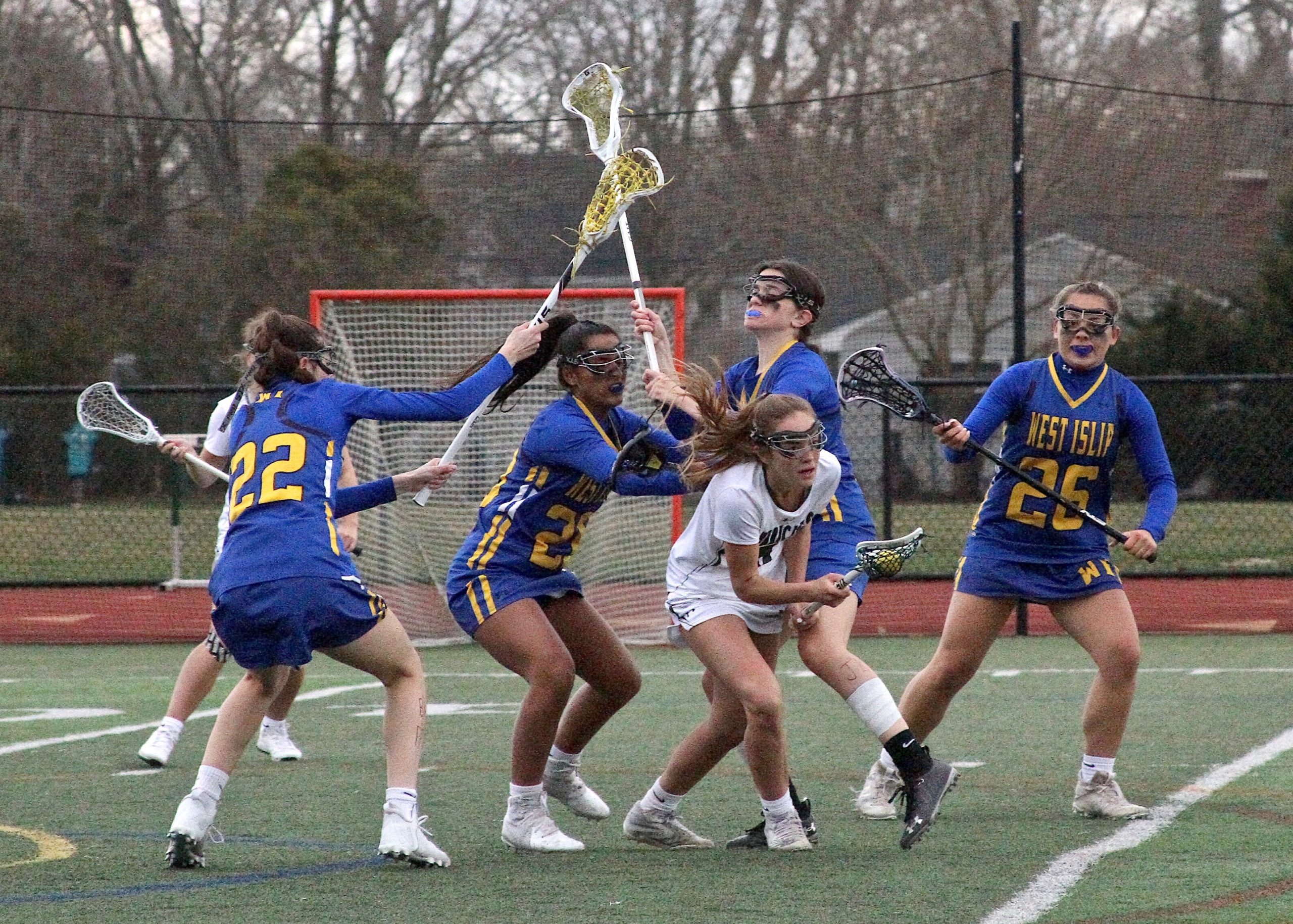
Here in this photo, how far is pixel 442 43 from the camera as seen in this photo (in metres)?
23.6

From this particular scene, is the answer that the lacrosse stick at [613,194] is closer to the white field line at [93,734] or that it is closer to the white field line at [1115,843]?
the white field line at [1115,843]

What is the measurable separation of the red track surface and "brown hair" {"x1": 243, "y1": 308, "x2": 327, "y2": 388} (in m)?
6.52

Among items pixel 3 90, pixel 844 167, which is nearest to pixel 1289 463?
pixel 844 167

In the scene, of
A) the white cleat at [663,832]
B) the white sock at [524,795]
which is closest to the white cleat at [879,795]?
the white cleat at [663,832]

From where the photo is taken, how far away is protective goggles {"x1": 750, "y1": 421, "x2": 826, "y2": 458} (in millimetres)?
4801

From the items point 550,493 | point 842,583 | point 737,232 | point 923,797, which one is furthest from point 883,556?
point 737,232

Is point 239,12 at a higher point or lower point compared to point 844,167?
higher

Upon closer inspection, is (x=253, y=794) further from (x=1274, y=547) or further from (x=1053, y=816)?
(x=1274, y=547)

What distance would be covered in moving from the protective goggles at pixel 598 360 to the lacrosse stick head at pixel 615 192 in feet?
2.39

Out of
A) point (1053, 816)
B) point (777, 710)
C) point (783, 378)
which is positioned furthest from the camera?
point (1053, 816)

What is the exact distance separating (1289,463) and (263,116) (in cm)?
1558

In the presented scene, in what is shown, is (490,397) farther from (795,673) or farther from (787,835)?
(795,673)

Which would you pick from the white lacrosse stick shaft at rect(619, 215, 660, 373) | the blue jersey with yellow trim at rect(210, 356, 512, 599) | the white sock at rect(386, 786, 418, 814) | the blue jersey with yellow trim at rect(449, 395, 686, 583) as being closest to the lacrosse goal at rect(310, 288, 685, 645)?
the white lacrosse stick shaft at rect(619, 215, 660, 373)

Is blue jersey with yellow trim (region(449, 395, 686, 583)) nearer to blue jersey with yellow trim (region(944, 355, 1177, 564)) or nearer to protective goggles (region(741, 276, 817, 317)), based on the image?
protective goggles (region(741, 276, 817, 317))
